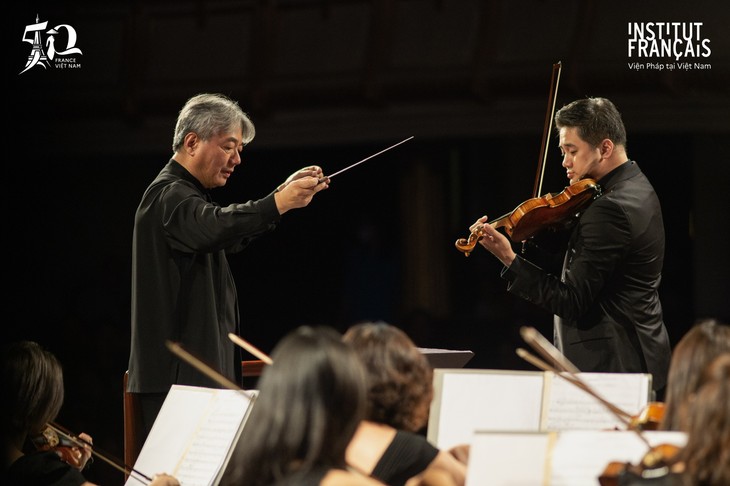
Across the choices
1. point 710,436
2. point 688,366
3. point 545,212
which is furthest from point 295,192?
point 710,436

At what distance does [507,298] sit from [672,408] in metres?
3.16

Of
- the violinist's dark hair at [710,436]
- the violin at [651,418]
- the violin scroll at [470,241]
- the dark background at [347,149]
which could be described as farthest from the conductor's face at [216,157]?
the violinist's dark hair at [710,436]

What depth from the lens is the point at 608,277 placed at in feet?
9.94

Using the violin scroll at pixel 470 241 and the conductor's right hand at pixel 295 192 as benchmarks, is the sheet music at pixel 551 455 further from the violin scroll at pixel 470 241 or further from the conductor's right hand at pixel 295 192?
the violin scroll at pixel 470 241

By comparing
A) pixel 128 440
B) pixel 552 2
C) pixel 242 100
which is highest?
pixel 552 2

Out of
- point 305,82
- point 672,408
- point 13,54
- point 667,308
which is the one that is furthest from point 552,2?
point 672,408

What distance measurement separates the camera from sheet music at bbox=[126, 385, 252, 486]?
2.36m

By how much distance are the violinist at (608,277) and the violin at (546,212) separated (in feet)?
0.12

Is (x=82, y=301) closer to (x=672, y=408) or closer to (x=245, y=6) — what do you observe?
(x=245, y=6)

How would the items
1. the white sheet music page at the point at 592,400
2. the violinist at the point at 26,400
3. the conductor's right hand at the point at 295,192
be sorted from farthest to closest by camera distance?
the conductor's right hand at the point at 295,192 → the violinist at the point at 26,400 → the white sheet music page at the point at 592,400

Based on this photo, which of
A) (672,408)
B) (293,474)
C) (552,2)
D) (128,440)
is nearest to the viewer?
(293,474)

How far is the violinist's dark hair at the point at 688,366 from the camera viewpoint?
1791 millimetres

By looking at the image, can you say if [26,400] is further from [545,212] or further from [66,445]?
[545,212]

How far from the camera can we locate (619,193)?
3.07 meters
